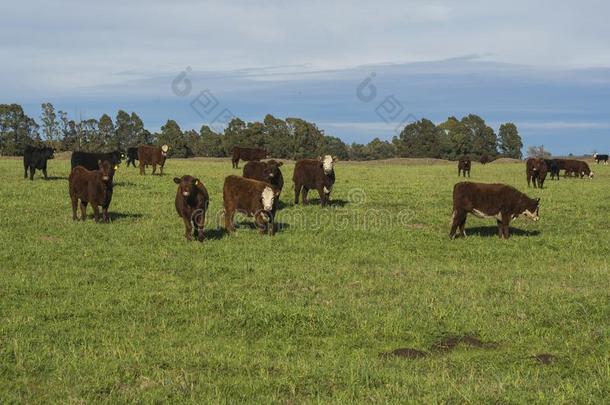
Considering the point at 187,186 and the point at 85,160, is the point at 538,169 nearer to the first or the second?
the point at 85,160

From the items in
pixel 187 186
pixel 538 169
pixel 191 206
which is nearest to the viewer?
pixel 187 186

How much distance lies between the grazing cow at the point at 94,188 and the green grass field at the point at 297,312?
624 mm

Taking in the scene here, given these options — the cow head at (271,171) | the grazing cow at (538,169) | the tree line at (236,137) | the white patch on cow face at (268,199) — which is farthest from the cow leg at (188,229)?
the tree line at (236,137)

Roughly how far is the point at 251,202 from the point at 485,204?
19.2 ft

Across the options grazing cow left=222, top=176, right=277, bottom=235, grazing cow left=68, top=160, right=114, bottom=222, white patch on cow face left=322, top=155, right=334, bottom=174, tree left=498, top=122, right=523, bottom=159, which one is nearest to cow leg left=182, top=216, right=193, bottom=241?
grazing cow left=222, top=176, right=277, bottom=235

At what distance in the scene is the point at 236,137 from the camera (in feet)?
360

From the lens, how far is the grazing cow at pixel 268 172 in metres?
20.3

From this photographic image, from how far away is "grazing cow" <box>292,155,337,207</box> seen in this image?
21453 millimetres

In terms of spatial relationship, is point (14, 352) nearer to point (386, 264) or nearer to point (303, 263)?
point (303, 263)

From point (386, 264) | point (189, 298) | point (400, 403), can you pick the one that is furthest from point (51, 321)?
point (386, 264)

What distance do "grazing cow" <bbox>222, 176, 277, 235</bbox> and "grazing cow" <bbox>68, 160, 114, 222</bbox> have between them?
10.8 feet

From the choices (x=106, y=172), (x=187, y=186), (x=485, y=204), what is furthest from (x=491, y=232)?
(x=106, y=172)

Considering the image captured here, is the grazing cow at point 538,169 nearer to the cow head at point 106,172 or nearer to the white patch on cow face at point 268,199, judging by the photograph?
the white patch on cow face at point 268,199

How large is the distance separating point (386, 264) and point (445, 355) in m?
5.45
